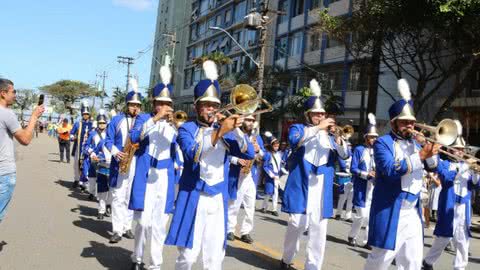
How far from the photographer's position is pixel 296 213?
6.65 m

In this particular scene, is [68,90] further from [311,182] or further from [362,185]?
[311,182]

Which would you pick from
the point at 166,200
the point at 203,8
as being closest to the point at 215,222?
the point at 166,200

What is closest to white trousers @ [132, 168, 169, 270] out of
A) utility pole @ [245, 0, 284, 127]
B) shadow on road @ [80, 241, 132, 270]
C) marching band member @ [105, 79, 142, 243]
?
shadow on road @ [80, 241, 132, 270]

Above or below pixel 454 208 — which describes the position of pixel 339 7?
above

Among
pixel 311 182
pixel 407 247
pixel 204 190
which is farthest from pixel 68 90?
pixel 407 247

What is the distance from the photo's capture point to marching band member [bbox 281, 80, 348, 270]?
652 centimetres

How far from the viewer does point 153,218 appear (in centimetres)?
629

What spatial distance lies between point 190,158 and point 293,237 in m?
2.34

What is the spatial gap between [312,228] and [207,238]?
1918 millimetres

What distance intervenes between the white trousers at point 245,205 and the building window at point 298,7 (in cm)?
2741

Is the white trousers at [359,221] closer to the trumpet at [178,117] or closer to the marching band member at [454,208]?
the marching band member at [454,208]

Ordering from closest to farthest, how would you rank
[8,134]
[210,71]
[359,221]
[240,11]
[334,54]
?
[210,71] < [8,134] < [359,221] < [334,54] < [240,11]

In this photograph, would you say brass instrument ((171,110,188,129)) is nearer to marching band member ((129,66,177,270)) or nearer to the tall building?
marching band member ((129,66,177,270))

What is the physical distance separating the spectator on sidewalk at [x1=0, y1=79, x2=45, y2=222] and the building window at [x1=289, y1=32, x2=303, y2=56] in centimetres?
2973
